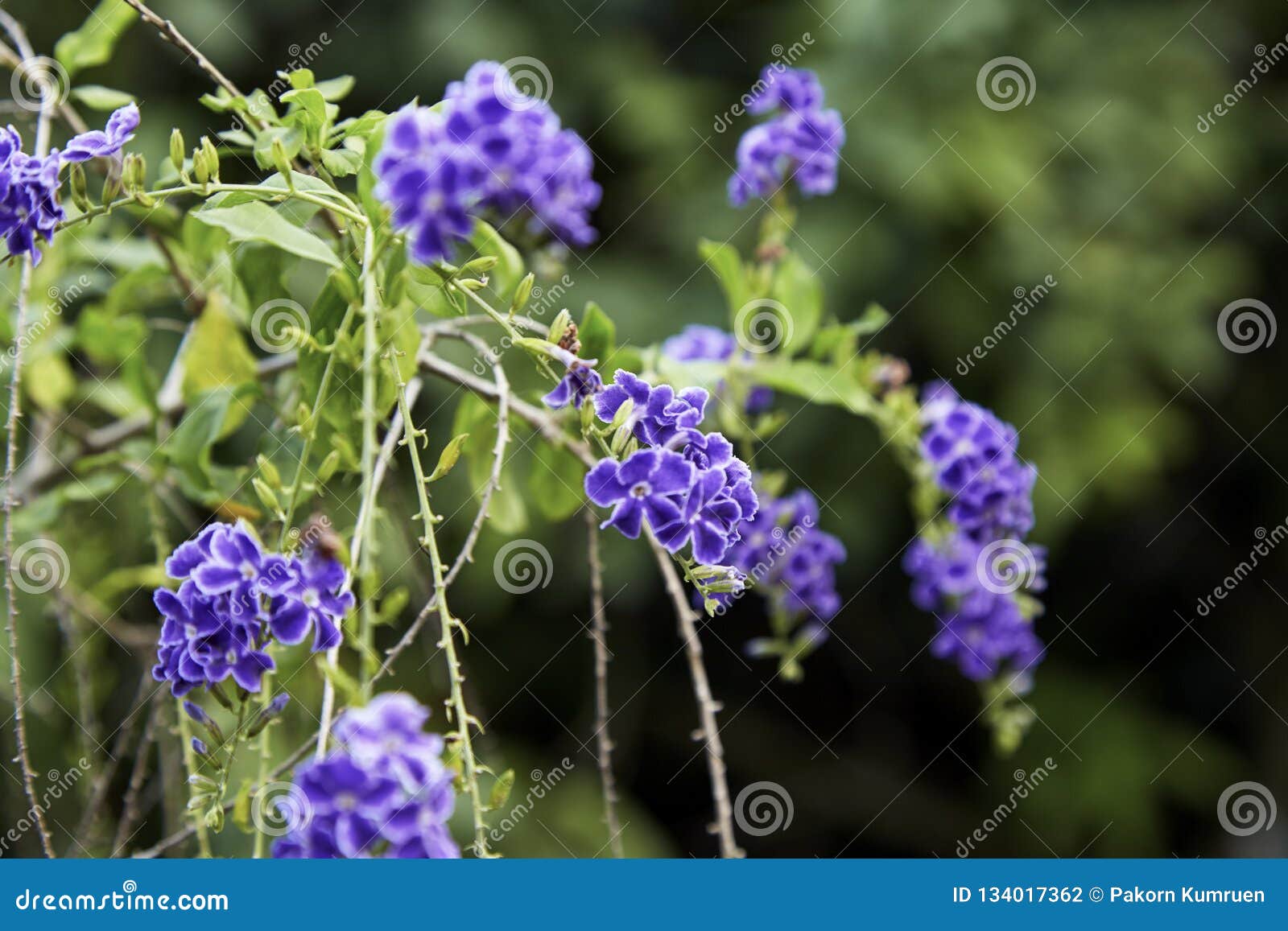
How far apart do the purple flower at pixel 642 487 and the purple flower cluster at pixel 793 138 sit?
0.85 m

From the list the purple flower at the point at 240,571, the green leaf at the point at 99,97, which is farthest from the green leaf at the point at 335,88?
the purple flower at the point at 240,571

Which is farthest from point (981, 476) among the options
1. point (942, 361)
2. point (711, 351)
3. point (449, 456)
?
point (942, 361)

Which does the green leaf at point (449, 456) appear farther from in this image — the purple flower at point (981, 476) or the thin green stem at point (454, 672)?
the purple flower at point (981, 476)

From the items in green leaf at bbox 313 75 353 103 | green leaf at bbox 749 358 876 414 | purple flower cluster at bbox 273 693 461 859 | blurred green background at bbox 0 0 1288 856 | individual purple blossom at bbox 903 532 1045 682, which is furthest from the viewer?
blurred green background at bbox 0 0 1288 856

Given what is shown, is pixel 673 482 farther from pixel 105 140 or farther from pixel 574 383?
pixel 105 140

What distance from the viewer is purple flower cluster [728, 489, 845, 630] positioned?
1.66 meters

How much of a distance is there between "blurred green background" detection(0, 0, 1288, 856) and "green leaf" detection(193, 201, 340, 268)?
120cm

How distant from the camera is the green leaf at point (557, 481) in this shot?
1.38m

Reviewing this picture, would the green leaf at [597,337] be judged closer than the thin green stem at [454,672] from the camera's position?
No

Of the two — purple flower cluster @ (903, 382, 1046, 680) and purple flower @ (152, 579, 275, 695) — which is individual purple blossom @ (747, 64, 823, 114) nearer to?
purple flower cluster @ (903, 382, 1046, 680)

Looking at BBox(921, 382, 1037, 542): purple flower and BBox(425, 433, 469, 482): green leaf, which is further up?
BBox(921, 382, 1037, 542): purple flower

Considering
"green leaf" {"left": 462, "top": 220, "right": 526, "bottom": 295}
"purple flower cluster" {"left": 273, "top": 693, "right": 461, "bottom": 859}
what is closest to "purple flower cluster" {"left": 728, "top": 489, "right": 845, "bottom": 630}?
"green leaf" {"left": 462, "top": 220, "right": 526, "bottom": 295}

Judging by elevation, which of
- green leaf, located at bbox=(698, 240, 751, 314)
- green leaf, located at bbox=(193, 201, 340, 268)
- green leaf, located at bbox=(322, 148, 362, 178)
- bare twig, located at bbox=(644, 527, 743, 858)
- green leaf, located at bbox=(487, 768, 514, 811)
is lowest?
green leaf, located at bbox=(487, 768, 514, 811)

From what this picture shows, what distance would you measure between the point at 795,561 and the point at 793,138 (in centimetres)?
60
